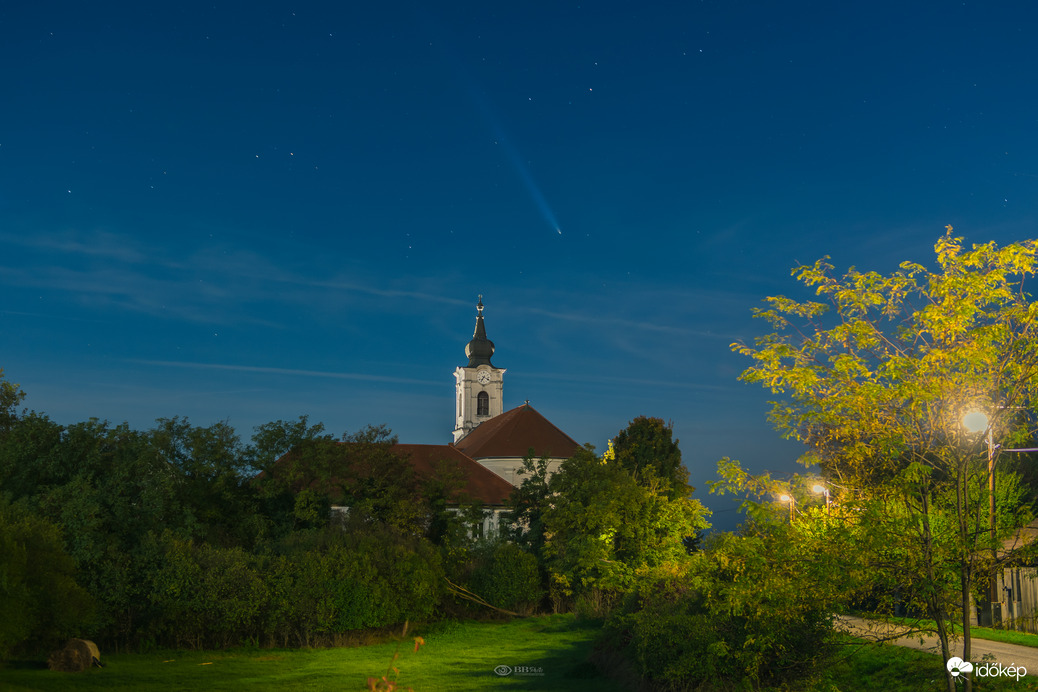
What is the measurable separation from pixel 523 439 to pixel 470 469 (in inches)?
329

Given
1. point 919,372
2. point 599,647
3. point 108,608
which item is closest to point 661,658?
point 599,647

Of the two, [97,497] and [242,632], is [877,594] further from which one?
[97,497]

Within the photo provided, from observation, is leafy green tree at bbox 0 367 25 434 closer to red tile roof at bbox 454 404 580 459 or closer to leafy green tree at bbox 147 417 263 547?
leafy green tree at bbox 147 417 263 547

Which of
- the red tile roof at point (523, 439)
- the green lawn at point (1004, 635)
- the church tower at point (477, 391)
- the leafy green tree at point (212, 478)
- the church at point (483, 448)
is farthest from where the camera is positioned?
the church tower at point (477, 391)

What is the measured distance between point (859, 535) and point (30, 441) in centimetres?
2470

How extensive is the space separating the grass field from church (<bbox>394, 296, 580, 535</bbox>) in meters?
9.94

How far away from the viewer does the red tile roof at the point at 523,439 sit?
52.5m

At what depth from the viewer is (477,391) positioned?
6956cm

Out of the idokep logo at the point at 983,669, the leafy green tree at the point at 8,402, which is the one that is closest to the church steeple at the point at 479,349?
the leafy green tree at the point at 8,402

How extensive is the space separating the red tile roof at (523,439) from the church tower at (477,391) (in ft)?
37.0

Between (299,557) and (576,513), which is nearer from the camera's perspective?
(299,557)

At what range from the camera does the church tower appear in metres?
68.9

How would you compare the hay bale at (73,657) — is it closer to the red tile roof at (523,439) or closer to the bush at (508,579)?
the bush at (508,579)

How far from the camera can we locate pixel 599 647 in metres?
19.4
